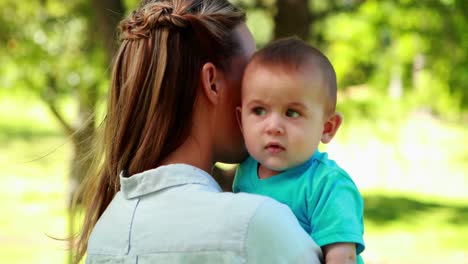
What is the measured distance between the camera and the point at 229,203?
1503 mm

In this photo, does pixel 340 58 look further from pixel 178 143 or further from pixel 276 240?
pixel 276 240

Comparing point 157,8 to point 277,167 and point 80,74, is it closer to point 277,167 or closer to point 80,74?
point 277,167

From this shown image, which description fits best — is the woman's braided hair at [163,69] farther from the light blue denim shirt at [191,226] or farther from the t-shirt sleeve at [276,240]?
the t-shirt sleeve at [276,240]

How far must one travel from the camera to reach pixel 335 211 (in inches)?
62.2

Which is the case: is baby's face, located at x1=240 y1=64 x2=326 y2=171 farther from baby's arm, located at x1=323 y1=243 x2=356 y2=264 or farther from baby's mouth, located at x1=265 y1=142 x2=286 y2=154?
baby's arm, located at x1=323 y1=243 x2=356 y2=264

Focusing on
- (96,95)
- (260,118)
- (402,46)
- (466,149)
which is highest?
(260,118)

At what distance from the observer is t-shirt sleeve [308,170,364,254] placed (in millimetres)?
1557

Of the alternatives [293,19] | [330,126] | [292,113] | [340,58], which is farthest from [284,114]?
[340,58]

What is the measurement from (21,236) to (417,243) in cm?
465

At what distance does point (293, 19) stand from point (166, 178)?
3708 mm

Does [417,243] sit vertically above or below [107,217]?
below

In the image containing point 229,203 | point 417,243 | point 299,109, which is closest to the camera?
point 229,203

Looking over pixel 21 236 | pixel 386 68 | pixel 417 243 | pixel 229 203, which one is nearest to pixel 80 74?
pixel 386 68

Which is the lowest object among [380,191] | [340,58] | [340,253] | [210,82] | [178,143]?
[380,191]
